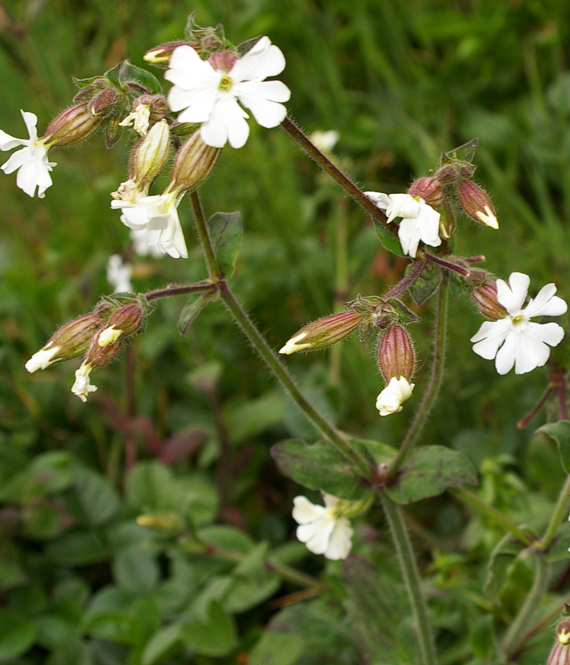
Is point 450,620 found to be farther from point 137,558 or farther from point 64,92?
point 64,92

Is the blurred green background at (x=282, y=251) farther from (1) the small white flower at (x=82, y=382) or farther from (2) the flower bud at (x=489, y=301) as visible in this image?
(1) the small white flower at (x=82, y=382)

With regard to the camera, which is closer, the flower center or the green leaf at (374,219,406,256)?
the flower center

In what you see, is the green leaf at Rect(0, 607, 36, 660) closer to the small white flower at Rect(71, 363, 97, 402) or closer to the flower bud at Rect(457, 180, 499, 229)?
the small white flower at Rect(71, 363, 97, 402)

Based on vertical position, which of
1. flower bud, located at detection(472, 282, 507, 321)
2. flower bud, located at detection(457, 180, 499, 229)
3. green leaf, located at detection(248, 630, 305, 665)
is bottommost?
green leaf, located at detection(248, 630, 305, 665)

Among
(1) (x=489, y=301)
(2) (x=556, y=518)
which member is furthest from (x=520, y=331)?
(2) (x=556, y=518)

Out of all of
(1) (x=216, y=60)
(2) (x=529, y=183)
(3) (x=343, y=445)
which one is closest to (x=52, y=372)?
(3) (x=343, y=445)

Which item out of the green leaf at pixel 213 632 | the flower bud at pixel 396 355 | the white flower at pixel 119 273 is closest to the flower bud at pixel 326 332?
the flower bud at pixel 396 355

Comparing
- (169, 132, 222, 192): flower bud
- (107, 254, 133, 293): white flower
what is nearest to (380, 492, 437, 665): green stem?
(169, 132, 222, 192): flower bud
